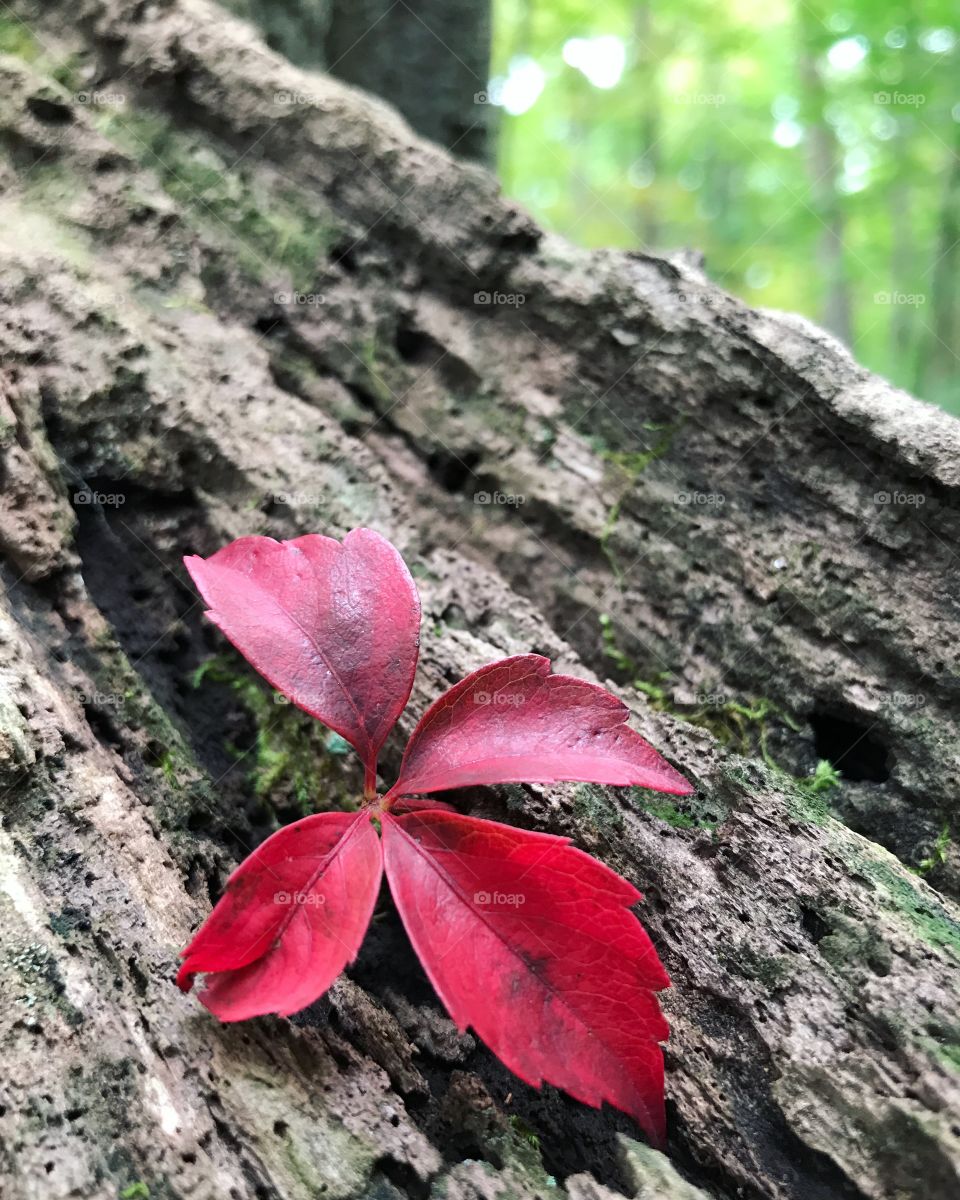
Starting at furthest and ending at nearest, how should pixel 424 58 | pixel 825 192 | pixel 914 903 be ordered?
pixel 825 192
pixel 424 58
pixel 914 903

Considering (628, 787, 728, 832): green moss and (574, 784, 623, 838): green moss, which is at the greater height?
(628, 787, 728, 832): green moss

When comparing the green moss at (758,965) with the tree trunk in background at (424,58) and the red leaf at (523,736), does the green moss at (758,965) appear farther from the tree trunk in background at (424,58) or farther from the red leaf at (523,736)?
the tree trunk in background at (424,58)

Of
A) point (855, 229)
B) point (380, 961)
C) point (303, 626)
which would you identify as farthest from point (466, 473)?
point (855, 229)

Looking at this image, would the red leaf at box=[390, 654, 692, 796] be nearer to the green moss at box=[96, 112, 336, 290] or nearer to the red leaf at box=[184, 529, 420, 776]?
the red leaf at box=[184, 529, 420, 776]

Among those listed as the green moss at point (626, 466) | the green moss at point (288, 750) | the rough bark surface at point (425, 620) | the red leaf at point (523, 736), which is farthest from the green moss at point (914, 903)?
the green moss at point (288, 750)

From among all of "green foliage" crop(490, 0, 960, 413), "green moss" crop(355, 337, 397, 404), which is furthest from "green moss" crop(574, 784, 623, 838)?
"green foliage" crop(490, 0, 960, 413)

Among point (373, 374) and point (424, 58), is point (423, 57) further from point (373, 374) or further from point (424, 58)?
point (373, 374)

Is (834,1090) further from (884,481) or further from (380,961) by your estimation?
(884,481)

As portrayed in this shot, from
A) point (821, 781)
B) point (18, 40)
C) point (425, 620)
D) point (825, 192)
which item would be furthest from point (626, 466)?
point (825, 192)
